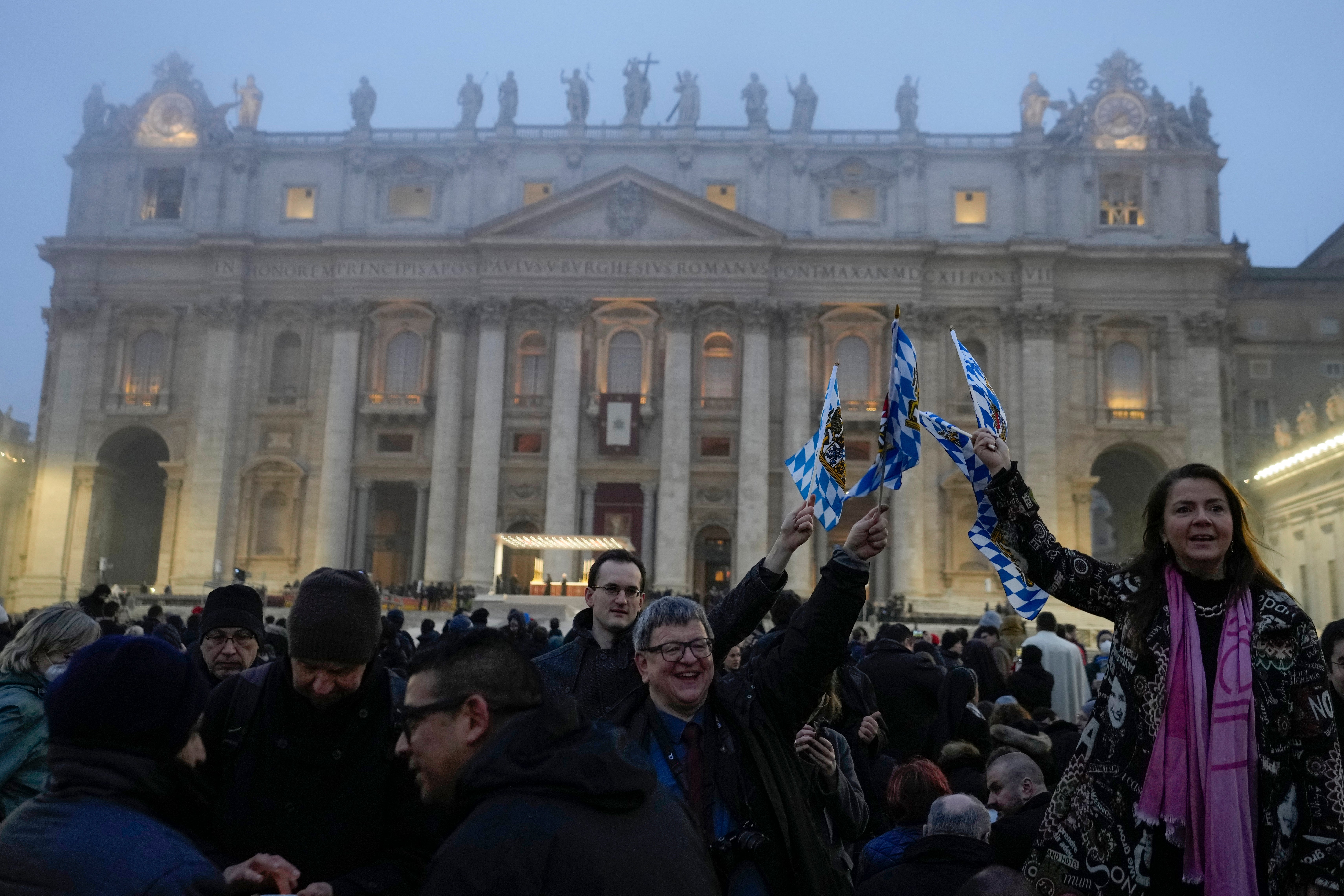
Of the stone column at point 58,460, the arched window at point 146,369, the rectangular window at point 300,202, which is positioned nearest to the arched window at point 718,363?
the rectangular window at point 300,202

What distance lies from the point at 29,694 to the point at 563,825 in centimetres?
372

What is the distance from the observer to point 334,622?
12.6 ft

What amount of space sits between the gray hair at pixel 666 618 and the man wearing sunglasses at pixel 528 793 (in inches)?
47.5

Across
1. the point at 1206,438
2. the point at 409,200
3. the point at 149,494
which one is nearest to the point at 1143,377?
the point at 1206,438

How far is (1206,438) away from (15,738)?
43446 millimetres

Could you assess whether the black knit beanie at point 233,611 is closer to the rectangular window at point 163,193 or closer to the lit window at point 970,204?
the lit window at point 970,204

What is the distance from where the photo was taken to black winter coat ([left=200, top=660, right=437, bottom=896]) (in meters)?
3.78

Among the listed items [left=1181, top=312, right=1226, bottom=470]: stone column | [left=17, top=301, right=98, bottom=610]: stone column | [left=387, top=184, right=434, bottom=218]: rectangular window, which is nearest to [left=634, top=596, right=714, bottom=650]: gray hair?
[left=1181, top=312, right=1226, bottom=470]: stone column

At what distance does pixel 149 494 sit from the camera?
→ 49594mm

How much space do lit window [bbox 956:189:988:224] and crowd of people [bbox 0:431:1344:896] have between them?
135 ft

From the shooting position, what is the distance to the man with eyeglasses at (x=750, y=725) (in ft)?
12.7

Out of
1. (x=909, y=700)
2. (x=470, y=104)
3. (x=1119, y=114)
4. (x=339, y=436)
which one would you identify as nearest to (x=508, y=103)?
(x=470, y=104)

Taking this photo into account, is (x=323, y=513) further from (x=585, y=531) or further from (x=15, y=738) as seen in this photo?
(x=15, y=738)

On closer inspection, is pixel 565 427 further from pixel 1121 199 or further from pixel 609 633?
pixel 609 633
